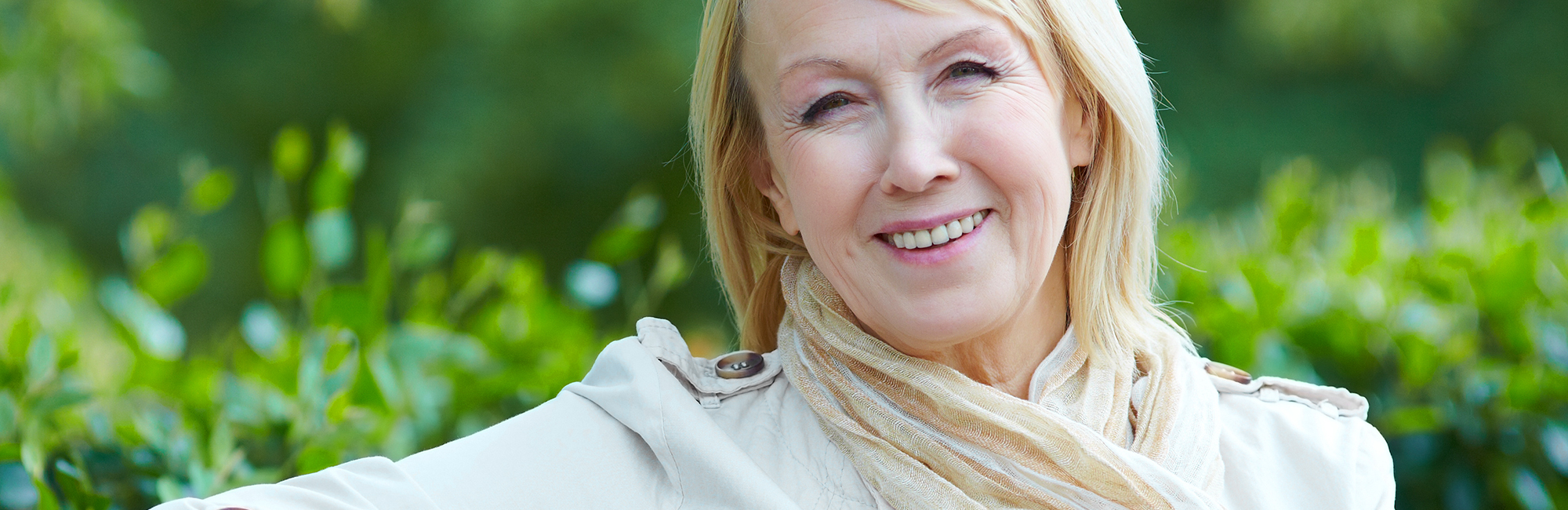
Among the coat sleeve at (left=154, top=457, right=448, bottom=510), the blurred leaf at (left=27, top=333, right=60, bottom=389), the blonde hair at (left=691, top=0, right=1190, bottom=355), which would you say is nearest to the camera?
the coat sleeve at (left=154, top=457, right=448, bottom=510)

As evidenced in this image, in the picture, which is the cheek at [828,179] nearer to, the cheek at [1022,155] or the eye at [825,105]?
the eye at [825,105]

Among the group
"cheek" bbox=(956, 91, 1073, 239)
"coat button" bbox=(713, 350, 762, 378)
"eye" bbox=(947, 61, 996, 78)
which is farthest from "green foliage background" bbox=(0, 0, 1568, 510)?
"eye" bbox=(947, 61, 996, 78)

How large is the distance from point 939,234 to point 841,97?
0.21 m

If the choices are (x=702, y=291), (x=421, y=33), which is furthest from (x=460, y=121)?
(x=702, y=291)

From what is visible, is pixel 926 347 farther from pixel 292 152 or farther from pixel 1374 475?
pixel 292 152

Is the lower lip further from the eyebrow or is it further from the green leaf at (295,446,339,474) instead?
the green leaf at (295,446,339,474)

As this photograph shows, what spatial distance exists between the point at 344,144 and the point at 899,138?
4.40ft

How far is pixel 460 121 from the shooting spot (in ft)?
19.4

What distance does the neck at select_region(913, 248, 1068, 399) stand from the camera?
5.67 feet

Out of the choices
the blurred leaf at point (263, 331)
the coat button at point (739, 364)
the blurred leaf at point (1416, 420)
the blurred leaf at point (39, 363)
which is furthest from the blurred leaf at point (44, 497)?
the blurred leaf at point (1416, 420)

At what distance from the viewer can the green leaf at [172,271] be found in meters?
2.27

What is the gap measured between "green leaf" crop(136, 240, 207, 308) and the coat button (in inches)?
43.1

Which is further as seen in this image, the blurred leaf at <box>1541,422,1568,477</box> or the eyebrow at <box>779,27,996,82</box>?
the blurred leaf at <box>1541,422,1568,477</box>

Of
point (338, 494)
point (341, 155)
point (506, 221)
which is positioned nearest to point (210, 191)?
point (341, 155)
